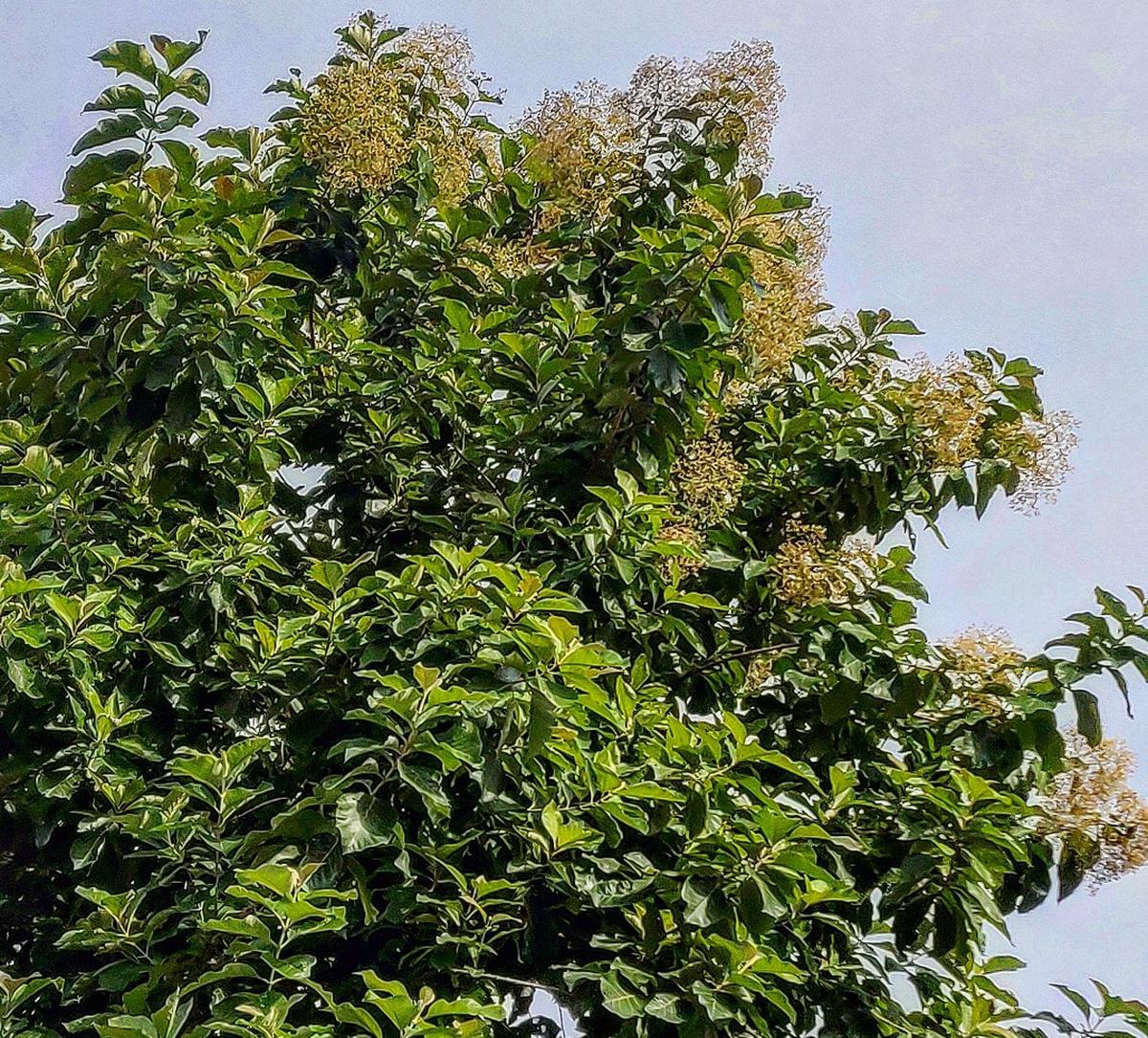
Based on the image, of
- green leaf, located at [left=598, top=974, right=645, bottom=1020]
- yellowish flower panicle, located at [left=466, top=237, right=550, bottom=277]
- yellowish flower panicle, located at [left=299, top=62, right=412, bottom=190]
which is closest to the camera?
green leaf, located at [left=598, top=974, right=645, bottom=1020]

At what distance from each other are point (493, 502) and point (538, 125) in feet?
4.31

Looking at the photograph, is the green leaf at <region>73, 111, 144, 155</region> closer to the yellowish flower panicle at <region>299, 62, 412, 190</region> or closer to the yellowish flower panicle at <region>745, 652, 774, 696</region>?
the yellowish flower panicle at <region>299, 62, 412, 190</region>

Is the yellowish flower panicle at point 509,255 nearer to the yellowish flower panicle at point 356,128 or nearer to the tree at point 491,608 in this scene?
the tree at point 491,608

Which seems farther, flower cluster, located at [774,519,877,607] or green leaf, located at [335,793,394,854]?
flower cluster, located at [774,519,877,607]

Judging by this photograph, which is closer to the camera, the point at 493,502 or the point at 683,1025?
the point at 683,1025

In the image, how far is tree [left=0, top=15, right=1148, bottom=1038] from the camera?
3.75 m

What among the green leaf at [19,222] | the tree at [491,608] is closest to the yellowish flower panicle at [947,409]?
the tree at [491,608]

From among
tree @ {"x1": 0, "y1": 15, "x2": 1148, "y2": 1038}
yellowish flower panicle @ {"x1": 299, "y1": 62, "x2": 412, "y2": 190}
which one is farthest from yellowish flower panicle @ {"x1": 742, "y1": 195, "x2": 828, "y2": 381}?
yellowish flower panicle @ {"x1": 299, "y1": 62, "x2": 412, "y2": 190}

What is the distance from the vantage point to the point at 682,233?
4.39 m

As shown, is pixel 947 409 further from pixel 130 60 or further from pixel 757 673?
pixel 130 60

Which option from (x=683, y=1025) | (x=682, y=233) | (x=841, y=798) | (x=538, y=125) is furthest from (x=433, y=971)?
(x=538, y=125)

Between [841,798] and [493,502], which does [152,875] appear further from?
[841,798]

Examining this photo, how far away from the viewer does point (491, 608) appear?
12.4 ft

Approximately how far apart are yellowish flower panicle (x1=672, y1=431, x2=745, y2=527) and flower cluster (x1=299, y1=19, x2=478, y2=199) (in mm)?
1447
